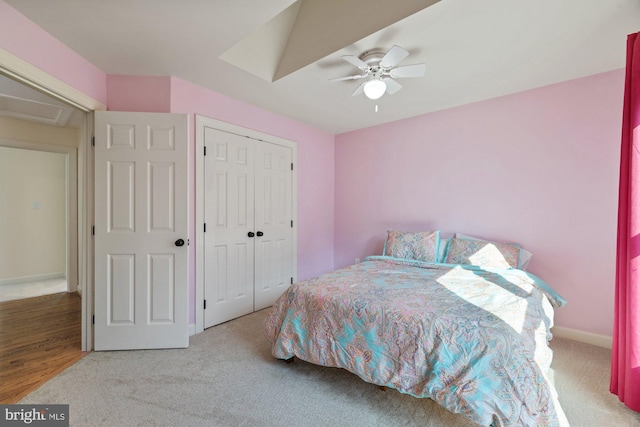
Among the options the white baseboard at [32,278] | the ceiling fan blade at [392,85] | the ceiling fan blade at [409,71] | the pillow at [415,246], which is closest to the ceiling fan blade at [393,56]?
the ceiling fan blade at [409,71]

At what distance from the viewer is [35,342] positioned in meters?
2.49

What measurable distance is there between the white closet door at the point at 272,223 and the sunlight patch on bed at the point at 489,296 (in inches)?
79.4

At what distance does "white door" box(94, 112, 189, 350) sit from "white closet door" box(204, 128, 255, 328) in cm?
40

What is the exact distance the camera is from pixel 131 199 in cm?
240

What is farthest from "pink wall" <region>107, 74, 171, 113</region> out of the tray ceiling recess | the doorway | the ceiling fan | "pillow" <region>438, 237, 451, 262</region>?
"pillow" <region>438, 237, 451, 262</region>

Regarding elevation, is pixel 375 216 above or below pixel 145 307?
above

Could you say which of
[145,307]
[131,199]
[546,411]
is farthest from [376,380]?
[131,199]

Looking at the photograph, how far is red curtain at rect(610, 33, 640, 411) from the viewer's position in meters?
1.59

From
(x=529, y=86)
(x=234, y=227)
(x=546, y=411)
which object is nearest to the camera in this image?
(x=546, y=411)

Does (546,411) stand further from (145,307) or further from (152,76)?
(152,76)

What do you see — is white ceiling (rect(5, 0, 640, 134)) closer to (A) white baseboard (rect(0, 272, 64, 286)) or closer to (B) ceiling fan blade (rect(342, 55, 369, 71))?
(B) ceiling fan blade (rect(342, 55, 369, 71))

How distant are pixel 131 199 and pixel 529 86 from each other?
385cm

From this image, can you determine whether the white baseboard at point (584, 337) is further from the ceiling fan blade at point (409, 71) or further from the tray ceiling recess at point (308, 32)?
the tray ceiling recess at point (308, 32)

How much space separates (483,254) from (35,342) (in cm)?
420
